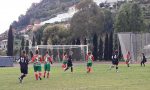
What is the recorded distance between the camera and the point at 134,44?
7144cm

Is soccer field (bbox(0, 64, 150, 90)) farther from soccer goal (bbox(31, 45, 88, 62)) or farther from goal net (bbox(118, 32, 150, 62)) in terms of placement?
soccer goal (bbox(31, 45, 88, 62))

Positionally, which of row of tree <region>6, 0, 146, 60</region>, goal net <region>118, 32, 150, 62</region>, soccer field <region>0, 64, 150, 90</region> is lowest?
soccer field <region>0, 64, 150, 90</region>

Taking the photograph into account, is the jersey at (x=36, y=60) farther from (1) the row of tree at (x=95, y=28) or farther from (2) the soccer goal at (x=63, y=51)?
(1) the row of tree at (x=95, y=28)

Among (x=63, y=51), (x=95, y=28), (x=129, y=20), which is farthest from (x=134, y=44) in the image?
(x=95, y=28)

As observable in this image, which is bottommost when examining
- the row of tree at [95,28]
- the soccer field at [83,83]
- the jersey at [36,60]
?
the soccer field at [83,83]

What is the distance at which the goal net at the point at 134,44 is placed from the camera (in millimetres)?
70062

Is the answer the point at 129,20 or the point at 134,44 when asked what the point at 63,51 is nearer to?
the point at 134,44

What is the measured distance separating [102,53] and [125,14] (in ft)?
31.8

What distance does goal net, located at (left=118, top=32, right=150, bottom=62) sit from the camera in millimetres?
70062

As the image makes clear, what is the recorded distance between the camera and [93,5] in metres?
104

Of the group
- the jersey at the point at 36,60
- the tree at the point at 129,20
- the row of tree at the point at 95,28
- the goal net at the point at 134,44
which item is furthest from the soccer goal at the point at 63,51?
the jersey at the point at 36,60

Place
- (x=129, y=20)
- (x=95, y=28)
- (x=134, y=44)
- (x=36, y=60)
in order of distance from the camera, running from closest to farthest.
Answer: (x=36, y=60), (x=134, y=44), (x=129, y=20), (x=95, y=28)

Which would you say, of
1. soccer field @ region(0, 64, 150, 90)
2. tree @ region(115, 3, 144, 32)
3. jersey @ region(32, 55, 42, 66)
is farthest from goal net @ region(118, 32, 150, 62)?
jersey @ region(32, 55, 42, 66)

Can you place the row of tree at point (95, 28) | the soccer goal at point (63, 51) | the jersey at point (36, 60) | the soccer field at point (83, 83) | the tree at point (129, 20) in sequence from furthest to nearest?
the tree at point (129, 20) → the row of tree at point (95, 28) → the soccer goal at point (63, 51) → the jersey at point (36, 60) → the soccer field at point (83, 83)
